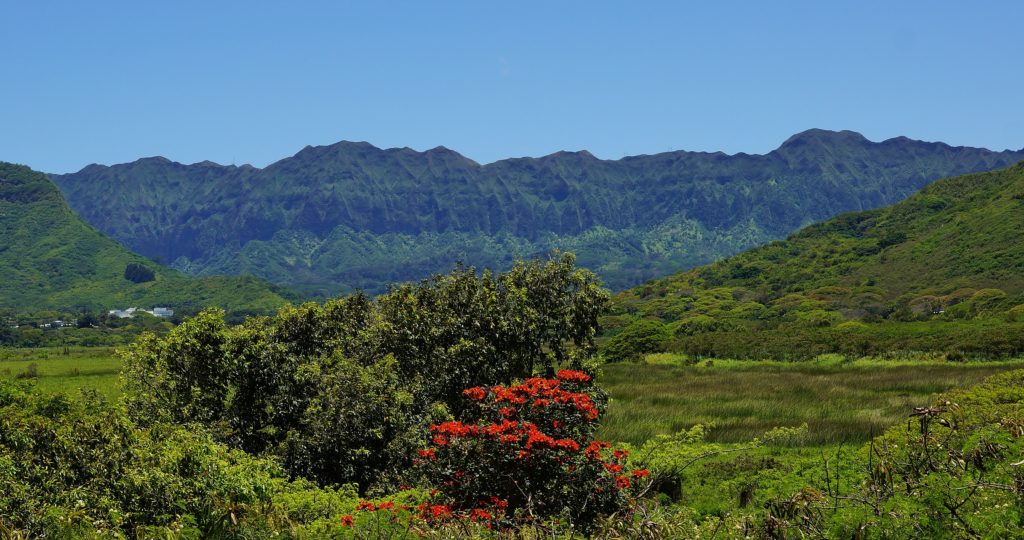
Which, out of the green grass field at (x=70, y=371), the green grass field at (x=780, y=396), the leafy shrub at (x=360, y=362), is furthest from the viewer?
the green grass field at (x=70, y=371)

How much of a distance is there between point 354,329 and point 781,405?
22.0 meters

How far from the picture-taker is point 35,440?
1881cm

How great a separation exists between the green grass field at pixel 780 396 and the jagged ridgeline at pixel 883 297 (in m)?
9.44

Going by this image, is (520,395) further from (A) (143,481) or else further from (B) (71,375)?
Answer: (B) (71,375)

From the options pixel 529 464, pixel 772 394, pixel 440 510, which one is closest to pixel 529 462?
pixel 529 464

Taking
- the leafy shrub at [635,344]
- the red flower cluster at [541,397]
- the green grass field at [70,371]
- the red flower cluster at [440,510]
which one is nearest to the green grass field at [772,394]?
the green grass field at [70,371]

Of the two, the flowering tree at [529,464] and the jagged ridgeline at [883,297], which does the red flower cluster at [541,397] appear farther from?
the jagged ridgeline at [883,297]

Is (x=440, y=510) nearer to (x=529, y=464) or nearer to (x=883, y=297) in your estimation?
(x=529, y=464)

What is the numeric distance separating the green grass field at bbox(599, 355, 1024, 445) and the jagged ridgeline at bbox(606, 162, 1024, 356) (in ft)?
31.0

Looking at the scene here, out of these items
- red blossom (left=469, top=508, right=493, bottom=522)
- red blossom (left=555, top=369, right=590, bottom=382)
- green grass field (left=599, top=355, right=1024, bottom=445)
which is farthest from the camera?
green grass field (left=599, top=355, right=1024, bottom=445)

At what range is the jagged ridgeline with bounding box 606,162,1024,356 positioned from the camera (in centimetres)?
7319

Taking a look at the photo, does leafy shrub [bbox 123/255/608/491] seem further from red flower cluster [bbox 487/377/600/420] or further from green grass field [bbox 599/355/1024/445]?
green grass field [bbox 599/355/1024/445]

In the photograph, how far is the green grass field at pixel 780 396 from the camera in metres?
33.3

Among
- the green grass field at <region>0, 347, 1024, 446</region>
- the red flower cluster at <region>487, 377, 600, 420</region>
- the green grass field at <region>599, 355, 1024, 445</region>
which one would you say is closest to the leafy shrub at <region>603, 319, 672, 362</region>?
the green grass field at <region>0, 347, 1024, 446</region>
